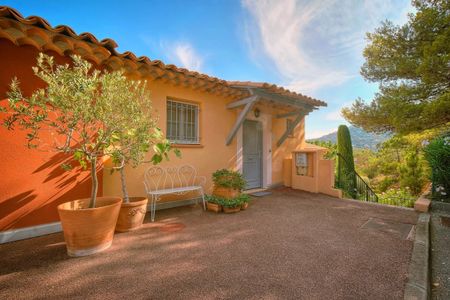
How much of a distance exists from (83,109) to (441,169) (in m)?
7.12

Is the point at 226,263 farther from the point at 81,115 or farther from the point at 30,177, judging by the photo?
the point at 30,177

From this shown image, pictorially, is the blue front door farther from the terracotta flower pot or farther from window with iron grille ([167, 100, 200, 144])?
the terracotta flower pot

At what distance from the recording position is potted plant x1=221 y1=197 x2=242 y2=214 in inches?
163

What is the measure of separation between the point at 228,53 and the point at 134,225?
21.0ft

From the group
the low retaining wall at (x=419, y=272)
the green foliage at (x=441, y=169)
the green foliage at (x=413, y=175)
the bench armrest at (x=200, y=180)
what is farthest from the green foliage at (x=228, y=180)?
the green foliage at (x=413, y=175)

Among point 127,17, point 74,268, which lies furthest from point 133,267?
point 127,17

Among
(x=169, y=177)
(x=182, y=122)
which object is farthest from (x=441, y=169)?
(x=169, y=177)

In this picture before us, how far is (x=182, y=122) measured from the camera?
4926 millimetres

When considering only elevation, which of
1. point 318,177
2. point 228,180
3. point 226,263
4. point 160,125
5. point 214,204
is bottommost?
point 226,263

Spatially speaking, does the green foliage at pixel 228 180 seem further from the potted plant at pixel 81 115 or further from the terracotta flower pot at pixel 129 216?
the potted plant at pixel 81 115

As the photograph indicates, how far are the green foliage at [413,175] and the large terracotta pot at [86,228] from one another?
1080 cm

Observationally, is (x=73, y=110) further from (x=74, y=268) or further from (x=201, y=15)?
(x=201, y=15)

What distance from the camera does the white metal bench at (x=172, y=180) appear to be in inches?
164

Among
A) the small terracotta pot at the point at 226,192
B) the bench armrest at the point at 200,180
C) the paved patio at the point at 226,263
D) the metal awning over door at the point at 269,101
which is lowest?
the paved patio at the point at 226,263
